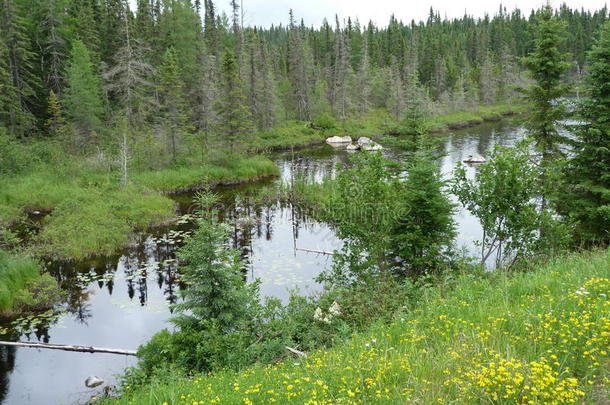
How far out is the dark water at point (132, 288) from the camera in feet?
39.4

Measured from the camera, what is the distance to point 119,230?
900 inches

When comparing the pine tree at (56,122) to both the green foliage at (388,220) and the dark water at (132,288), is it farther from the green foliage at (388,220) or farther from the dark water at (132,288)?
the green foliage at (388,220)

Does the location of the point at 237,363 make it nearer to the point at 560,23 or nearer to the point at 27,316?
the point at 27,316

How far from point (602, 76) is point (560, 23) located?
380 cm

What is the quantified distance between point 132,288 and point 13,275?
407 cm

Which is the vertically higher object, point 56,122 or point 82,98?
point 82,98

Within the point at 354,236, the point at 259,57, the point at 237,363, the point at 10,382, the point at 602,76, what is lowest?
the point at 10,382

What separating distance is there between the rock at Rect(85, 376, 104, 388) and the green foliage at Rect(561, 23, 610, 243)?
15.0 metres

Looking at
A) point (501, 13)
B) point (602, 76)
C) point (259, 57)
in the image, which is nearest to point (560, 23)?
point (602, 76)

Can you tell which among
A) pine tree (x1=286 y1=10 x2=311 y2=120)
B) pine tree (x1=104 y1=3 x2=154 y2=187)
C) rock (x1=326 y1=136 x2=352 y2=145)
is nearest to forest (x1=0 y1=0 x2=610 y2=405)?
pine tree (x1=104 y1=3 x2=154 y2=187)

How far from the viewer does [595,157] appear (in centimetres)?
1551

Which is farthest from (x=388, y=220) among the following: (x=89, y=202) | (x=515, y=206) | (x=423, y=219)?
(x=89, y=202)

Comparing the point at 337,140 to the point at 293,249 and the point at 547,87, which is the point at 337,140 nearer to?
the point at 293,249

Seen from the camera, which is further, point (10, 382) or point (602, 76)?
point (602, 76)
